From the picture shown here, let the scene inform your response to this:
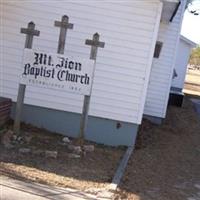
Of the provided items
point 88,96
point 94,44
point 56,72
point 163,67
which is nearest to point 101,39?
point 94,44

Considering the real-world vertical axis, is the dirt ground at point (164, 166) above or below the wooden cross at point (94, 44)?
below

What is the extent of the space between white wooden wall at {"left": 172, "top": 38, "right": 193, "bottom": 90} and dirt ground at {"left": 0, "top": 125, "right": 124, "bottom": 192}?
17.0 metres

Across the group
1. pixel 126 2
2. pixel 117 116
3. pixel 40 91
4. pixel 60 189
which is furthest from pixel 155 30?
pixel 60 189

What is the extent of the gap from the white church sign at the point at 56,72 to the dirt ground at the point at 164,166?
5.82ft

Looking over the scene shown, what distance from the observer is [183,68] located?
92.2ft

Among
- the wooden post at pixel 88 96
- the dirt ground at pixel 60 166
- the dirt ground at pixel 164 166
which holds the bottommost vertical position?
the dirt ground at pixel 164 166

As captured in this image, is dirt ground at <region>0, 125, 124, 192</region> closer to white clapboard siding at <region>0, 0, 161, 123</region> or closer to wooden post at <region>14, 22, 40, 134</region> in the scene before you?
wooden post at <region>14, 22, 40, 134</region>

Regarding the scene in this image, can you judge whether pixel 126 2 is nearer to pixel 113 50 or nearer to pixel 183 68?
pixel 113 50

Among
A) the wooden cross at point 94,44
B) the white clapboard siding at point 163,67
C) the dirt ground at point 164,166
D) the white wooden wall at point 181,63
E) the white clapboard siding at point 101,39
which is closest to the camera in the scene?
the dirt ground at point 164,166

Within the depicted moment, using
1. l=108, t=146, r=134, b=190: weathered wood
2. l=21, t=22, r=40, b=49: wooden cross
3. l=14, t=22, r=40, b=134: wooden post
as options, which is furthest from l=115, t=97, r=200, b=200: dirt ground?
l=21, t=22, r=40, b=49: wooden cross

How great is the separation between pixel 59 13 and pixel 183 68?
1682 centimetres

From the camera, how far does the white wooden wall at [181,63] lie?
91.0ft

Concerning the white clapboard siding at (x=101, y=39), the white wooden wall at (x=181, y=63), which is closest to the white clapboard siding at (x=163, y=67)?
the white clapboard siding at (x=101, y=39)

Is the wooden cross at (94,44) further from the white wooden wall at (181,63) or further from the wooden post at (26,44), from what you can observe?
the white wooden wall at (181,63)
